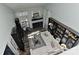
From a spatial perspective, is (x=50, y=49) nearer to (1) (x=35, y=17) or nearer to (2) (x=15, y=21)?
(1) (x=35, y=17)

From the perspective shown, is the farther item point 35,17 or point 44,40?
point 35,17

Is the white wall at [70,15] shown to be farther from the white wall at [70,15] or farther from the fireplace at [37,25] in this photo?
the fireplace at [37,25]

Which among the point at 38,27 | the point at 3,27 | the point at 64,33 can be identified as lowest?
the point at 38,27

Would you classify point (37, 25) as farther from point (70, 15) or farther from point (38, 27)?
point (70, 15)

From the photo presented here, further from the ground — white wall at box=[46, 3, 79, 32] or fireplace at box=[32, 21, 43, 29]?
white wall at box=[46, 3, 79, 32]

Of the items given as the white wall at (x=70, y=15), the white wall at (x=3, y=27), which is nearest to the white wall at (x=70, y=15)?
the white wall at (x=70, y=15)

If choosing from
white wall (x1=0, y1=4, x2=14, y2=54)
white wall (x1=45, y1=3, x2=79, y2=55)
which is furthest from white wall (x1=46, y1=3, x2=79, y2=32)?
white wall (x1=0, y1=4, x2=14, y2=54)

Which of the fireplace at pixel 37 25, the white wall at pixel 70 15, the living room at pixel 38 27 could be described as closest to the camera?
the white wall at pixel 70 15

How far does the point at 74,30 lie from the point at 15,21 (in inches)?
48.3

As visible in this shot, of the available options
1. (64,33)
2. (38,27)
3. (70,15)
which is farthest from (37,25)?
(70,15)

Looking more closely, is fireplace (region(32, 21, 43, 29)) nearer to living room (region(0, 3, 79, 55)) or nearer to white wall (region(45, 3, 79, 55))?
living room (region(0, 3, 79, 55))
